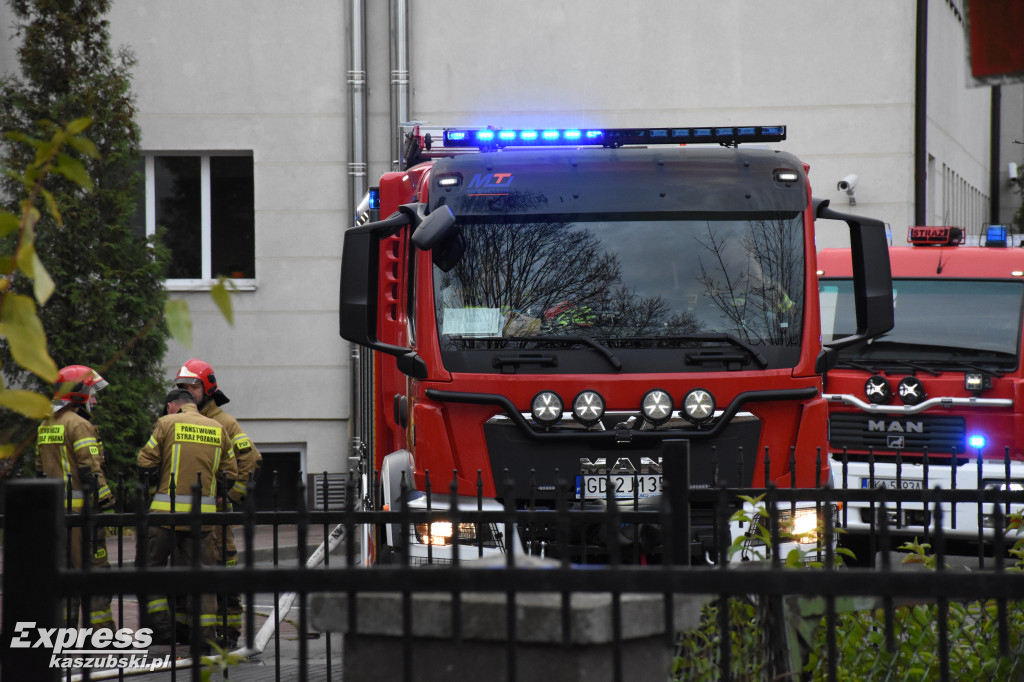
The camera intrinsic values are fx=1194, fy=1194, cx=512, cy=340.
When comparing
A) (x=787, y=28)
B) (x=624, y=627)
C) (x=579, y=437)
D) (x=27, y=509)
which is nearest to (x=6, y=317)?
(x=27, y=509)

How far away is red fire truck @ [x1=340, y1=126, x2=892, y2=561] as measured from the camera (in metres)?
5.82

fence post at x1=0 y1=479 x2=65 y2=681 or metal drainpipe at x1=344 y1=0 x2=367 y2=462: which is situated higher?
metal drainpipe at x1=344 y1=0 x2=367 y2=462

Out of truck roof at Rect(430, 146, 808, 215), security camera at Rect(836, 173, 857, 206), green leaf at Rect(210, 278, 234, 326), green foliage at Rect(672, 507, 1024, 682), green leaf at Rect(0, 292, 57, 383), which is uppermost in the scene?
security camera at Rect(836, 173, 857, 206)

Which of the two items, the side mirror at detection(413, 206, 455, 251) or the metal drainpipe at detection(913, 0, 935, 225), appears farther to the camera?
the metal drainpipe at detection(913, 0, 935, 225)

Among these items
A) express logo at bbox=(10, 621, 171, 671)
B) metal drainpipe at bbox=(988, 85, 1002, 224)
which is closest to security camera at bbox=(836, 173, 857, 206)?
express logo at bbox=(10, 621, 171, 671)

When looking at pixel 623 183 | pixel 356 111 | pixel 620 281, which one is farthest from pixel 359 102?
pixel 620 281

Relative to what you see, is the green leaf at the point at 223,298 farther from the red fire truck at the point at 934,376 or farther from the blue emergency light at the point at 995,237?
the blue emergency light at the point at 995,237

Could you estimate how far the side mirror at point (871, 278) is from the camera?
20.0 feet

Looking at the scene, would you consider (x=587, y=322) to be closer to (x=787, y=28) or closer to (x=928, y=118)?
(x=787, y=28)

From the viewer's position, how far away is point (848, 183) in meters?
13.4

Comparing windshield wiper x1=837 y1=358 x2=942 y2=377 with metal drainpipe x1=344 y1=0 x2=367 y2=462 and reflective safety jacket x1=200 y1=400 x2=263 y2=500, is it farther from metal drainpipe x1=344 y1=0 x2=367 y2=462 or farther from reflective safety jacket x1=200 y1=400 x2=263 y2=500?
metal drainpipe x1=344 y1=0 x2=367 y2=462

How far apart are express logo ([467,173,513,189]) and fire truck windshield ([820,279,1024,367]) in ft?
12.9

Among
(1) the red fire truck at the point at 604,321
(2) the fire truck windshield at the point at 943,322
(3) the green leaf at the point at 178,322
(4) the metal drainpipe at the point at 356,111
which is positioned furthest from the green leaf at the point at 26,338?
(4) the metal drainpipe at the point at 356,111

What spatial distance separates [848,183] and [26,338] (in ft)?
40.6
